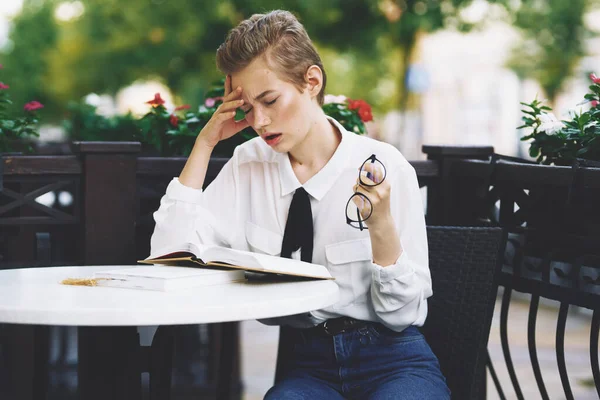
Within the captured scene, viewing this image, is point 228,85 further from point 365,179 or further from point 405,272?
point 405,272

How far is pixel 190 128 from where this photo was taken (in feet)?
13.1

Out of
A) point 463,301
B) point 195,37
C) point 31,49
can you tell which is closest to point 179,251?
point 463,301

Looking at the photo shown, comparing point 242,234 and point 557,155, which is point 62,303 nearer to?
point 242,234

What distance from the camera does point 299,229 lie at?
2.79 metres

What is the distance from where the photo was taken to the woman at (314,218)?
260cm

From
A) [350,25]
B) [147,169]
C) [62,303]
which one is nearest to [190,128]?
[147,169]

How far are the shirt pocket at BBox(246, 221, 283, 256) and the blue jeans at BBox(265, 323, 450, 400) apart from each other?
11.7 inches

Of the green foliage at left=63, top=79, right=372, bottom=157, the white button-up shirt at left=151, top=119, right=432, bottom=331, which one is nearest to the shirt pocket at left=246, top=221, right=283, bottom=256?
the white button-up shirt at left=151, top=119, right=432, bottom=331

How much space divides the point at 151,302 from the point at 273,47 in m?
0.97

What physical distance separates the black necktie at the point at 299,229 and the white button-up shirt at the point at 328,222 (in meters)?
0.03

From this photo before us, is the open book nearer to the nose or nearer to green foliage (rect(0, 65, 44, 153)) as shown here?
the nose

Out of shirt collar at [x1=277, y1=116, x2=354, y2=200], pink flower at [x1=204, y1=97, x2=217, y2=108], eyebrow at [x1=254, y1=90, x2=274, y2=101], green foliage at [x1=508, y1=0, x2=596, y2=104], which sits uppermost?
green foliage at [x1=508, y1=0, x2=596, y2=104]

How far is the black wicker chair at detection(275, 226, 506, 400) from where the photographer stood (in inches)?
112

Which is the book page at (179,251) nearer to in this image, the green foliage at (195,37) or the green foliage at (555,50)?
the green foliage at (195,37)
